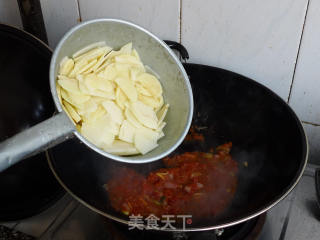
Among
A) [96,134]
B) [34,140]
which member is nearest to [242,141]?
[96,134]

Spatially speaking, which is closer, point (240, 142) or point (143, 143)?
point (143, 143)

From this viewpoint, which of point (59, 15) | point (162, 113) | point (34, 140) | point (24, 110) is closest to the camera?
point (34, 140)

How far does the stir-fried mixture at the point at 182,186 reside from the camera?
77cm

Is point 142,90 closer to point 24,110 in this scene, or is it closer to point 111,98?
point 111,98

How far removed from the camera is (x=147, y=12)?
914 mm

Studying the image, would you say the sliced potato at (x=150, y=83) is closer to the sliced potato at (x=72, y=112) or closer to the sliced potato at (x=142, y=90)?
the sliced potato at (x=142, y=90)

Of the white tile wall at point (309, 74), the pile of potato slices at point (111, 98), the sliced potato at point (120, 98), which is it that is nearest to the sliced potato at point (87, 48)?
the pile of potato slices at point (111, 98)

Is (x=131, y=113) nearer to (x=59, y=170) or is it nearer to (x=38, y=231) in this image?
(x=59, y=170)

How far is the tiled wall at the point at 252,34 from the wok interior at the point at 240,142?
2.2 inches

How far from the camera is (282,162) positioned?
2.57 ft

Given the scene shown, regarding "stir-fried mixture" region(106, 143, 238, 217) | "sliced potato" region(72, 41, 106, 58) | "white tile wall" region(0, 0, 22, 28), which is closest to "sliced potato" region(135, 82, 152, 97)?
"sliced potato" region(72, 41, 106, 58)

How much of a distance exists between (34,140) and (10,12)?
769 millimetres

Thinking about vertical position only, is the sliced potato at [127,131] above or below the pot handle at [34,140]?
below

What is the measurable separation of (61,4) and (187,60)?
43 centimetres
